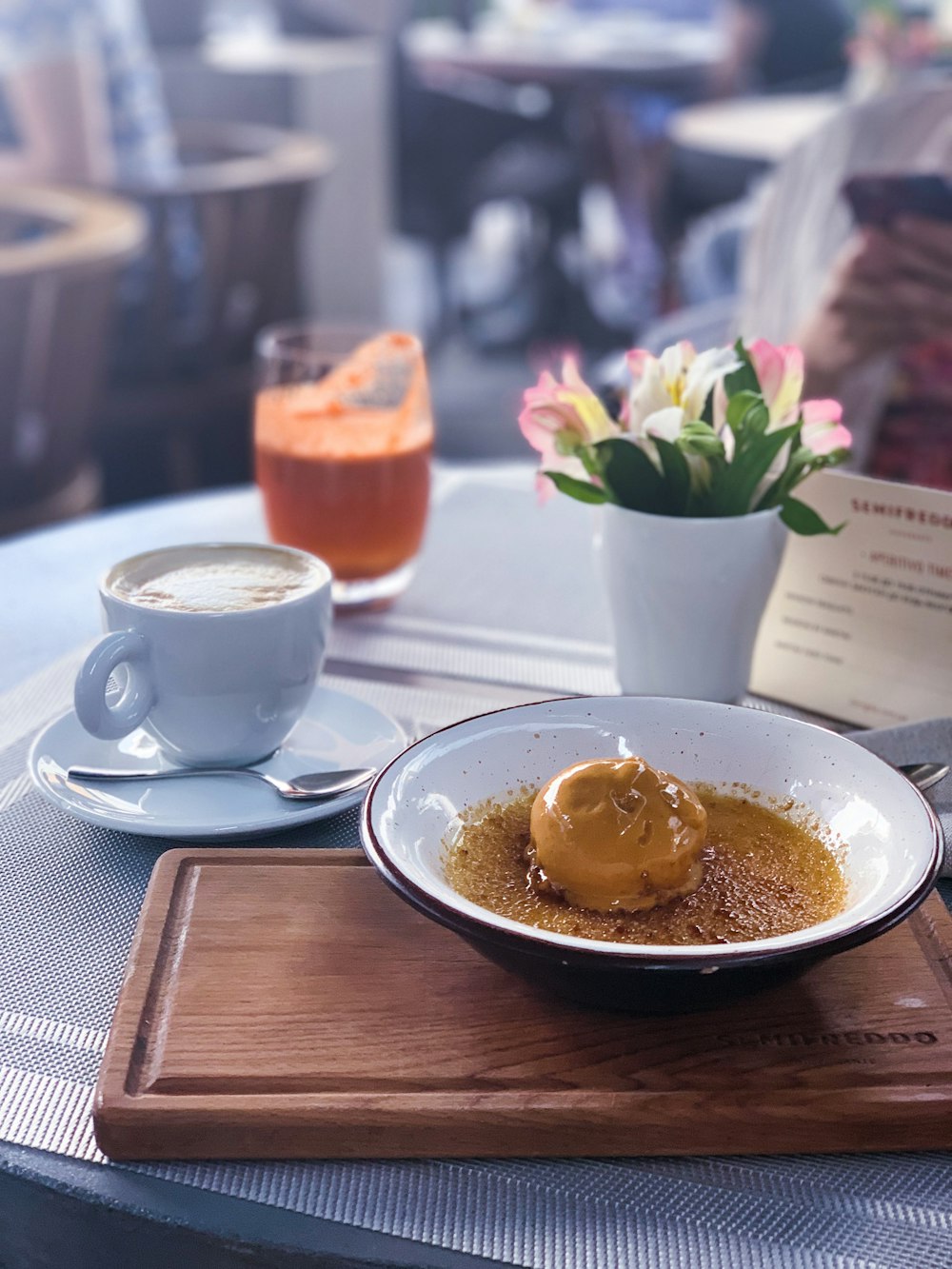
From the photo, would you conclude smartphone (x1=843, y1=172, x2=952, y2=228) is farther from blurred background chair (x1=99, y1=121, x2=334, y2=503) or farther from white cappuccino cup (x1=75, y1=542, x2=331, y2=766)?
blurred background chair (x1=99, y1=121, x2=334, y2=503)

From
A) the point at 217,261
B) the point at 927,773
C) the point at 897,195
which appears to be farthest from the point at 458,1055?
the point at 217,261

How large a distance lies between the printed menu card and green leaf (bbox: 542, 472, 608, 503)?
121 mm

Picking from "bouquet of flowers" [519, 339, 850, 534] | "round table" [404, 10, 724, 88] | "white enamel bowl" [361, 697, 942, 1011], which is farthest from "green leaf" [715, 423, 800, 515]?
"round table" [404, 10, 724, 88]

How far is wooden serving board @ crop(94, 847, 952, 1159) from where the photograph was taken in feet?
1.32

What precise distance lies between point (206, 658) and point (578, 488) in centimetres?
21

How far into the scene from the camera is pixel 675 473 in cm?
65

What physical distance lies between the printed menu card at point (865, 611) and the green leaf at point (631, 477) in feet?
0.31

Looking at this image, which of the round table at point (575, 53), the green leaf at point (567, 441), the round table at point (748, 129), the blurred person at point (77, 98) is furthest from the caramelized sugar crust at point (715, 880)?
the round table at point (575, 53)

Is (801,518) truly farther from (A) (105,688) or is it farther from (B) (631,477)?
(A) (105,688)

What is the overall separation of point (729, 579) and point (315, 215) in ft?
9.32

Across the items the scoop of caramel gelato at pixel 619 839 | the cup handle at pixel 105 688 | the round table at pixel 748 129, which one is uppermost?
the scoop of caramel gelato at pixel 619 839

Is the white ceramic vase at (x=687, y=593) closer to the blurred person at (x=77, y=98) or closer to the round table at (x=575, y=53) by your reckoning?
the blurred person at (x=77, y=98)

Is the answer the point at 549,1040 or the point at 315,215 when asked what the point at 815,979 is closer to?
the point at 549,1040

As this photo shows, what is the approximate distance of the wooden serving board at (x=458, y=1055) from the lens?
0.40 metres
